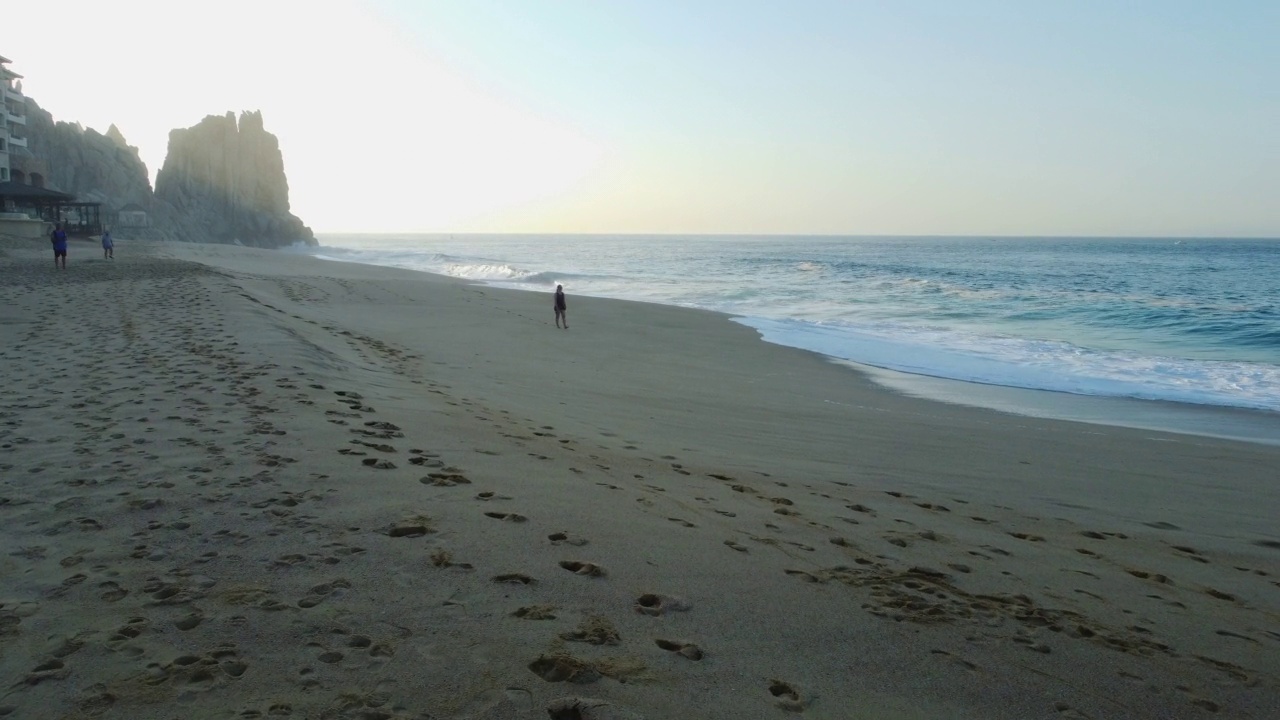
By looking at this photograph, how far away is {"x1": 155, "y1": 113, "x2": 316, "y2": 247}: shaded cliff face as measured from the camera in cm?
9619

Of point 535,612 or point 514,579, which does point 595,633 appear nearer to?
point 535,612

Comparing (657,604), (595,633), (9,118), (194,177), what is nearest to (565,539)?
(657,604)

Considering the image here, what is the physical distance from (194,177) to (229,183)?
402 centimetres

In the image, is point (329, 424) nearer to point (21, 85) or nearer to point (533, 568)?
point (533, 568)

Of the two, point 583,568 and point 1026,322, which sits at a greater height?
point 1026,322

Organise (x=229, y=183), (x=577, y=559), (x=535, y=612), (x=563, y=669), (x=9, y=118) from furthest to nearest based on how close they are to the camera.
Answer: (x=229, y=183)
(x=9, y=118)
(x=577, y=559)
(x=535, y=612)
(x=563, y=669)

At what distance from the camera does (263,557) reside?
369 cm

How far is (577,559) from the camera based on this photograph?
3979 millimetres

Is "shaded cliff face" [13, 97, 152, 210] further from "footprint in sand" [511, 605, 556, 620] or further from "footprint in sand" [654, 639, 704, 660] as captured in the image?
"footprint in sand" [654, 639, 704, 660]

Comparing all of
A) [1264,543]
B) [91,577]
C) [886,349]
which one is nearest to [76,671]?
[91,577]

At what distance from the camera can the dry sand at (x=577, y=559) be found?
2867 millimetres

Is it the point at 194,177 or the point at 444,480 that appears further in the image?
the point at 194,177

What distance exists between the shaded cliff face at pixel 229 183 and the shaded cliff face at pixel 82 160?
31.7 feet

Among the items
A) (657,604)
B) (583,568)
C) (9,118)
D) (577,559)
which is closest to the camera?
(657,604)
